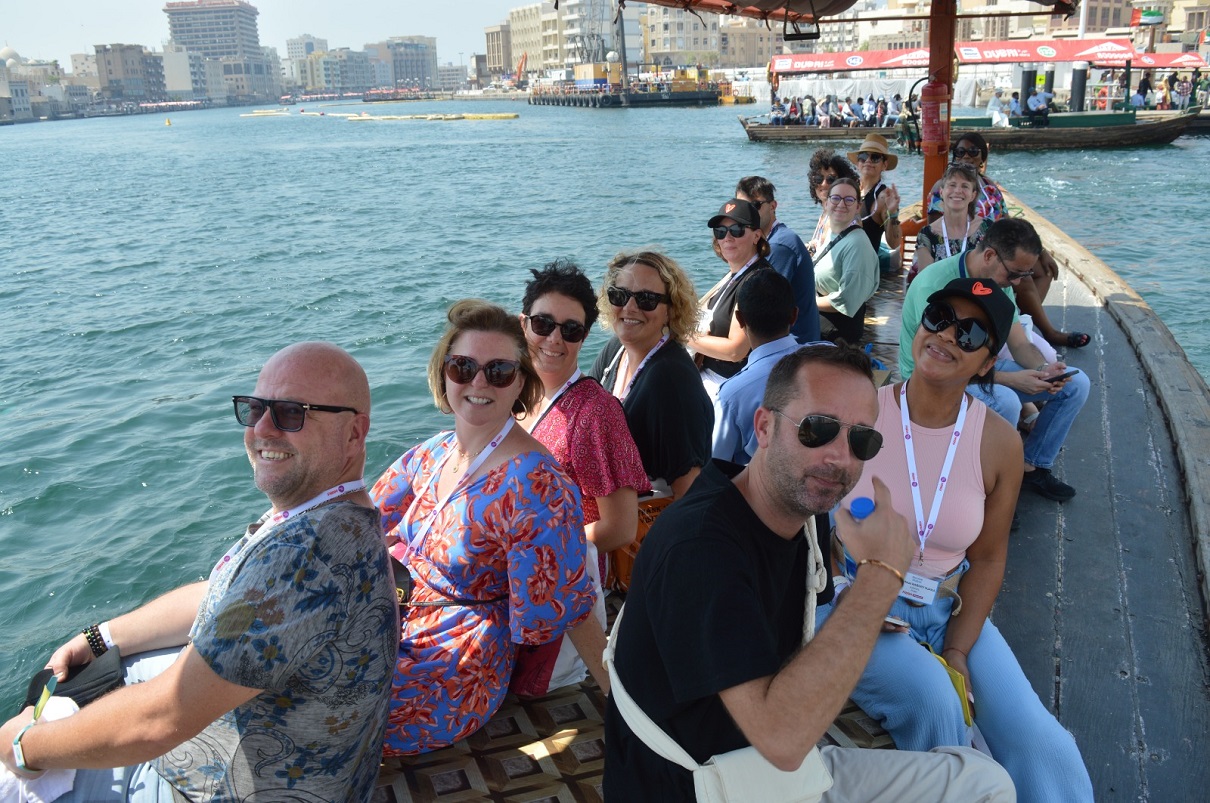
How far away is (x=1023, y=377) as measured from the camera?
4.06m

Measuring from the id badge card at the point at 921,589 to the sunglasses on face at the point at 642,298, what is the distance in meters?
1.35

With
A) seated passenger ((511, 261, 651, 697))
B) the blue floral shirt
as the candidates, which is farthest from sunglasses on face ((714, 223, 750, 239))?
the blue floral shirt

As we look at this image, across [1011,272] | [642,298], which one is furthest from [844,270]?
[642,298]

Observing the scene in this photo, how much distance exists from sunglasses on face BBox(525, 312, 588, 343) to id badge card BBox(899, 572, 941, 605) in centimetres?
131

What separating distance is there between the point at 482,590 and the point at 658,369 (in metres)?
1.19

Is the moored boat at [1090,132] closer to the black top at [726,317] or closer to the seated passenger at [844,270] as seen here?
the seated passenger at [844,270]

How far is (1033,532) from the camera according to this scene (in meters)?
3.76

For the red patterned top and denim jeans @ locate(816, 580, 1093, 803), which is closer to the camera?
denim jeans @ locate(816, 580, 1093, 803)

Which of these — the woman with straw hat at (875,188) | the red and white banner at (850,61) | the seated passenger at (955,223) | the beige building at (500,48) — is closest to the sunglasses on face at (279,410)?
the seated passenger at (955,223)

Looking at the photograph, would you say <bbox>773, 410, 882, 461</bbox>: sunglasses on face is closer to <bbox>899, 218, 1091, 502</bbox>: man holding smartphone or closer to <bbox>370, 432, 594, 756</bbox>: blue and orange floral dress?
<bbox>370, 432, 594, 756</bbox>: blue and orange floral dress

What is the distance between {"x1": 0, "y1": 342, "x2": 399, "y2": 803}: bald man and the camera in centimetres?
177

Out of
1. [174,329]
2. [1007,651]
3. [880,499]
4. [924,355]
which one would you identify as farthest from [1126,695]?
[174,329]

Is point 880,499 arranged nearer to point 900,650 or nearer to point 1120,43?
point 900,650

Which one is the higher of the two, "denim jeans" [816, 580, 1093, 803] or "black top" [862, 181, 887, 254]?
"black top" [862, 181, 887, 254]
